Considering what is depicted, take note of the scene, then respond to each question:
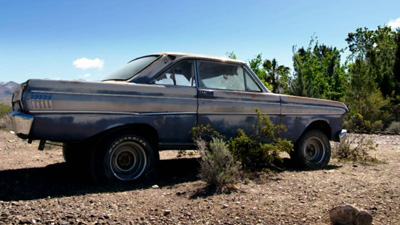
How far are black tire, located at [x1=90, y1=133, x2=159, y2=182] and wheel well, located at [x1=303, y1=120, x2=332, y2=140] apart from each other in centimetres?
328

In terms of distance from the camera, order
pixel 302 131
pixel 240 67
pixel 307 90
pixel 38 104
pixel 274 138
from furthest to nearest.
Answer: pixel 307 90 → pixel 302 131 → pixel 240 67 → pixel 274 138 → pixel 38 104

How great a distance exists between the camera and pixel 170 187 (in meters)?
4.96

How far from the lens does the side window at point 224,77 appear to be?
19.2 feet

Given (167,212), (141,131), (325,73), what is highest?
(325,73)

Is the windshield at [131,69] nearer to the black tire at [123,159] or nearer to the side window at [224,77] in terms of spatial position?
the side window at [224,77]

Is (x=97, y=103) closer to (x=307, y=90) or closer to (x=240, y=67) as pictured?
(x=240, y=67)

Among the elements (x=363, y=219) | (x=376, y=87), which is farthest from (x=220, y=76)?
(x=376, y=87)

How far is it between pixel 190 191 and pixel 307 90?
68.9ft

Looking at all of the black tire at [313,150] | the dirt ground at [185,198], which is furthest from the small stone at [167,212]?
the black tire at [313,150]

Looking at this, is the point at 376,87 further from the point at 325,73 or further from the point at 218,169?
the point at 218,169

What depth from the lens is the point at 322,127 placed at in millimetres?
7188

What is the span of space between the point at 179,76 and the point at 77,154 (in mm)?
1982

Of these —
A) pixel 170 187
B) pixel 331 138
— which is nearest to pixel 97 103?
pixel 170 187

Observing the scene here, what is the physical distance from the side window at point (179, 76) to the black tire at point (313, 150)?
8.19ft
